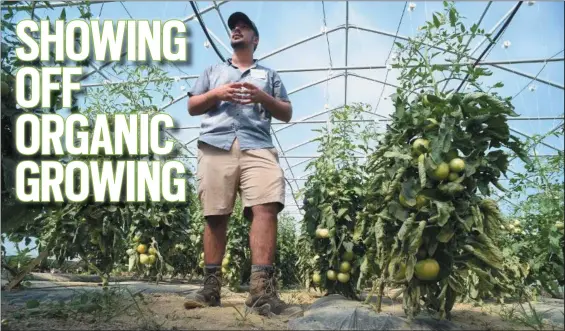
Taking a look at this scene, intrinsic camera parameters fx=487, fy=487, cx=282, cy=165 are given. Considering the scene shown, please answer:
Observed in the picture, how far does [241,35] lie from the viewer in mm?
2789

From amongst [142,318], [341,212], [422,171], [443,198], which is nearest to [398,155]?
[422,171]

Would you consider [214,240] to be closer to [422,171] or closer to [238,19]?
[422,171]

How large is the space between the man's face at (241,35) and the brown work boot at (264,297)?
1.30m

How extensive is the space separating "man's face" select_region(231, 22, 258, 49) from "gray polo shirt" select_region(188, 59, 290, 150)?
5.0 inches

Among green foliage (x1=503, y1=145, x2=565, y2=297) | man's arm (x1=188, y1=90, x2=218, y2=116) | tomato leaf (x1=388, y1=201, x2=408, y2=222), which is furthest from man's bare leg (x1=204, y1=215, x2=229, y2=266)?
green foliage (x1=503, y1=145, x2=565, y2=297)

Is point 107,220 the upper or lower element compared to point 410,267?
upper

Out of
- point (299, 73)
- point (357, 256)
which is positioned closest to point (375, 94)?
point (299, 73)

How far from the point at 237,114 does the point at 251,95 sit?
204 mm

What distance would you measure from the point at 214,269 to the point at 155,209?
268cm

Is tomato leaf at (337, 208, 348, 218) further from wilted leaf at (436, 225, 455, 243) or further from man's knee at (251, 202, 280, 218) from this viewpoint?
wilted leaf at (436, 225, 455, 243)

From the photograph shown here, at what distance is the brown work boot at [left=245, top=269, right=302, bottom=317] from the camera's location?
235 cm

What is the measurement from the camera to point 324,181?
13.3ft

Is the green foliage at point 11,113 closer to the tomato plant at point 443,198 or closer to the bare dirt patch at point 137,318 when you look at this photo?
the bare dirt patch at point 137,318

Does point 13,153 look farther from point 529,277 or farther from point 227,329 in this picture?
point 529,277
